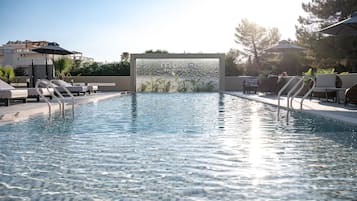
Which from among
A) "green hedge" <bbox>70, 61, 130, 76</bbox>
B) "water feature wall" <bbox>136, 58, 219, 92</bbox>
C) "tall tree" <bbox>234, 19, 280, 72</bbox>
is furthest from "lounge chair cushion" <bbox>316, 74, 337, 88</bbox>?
"tall tree" <bbox>234, 19, 280, 72</bbox>

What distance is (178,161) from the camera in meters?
4.18

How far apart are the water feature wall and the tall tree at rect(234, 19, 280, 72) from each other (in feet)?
47.4

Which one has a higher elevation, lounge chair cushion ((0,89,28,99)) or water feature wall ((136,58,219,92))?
water feature wall ((136,58,219,92))

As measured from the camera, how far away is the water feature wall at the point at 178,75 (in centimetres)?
2402

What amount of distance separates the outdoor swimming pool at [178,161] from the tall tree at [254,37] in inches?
1236

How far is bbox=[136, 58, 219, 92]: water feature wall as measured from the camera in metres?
24.0

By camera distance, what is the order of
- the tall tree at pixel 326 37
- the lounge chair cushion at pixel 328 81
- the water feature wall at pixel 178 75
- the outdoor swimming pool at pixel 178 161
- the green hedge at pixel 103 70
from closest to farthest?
the outdoor swimming pool at pixel 178 161
the lounge chair cushion at pixel 328 81
the tall tree at pixel 326 37
the water feature wall at pixel 178 75
the green hedge at pixel 103 70

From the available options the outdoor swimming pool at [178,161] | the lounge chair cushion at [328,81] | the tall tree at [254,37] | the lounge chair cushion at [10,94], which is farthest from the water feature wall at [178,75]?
the outdoor swimming pool at [178,161]

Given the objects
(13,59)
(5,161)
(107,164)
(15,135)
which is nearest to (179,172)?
(107,164)

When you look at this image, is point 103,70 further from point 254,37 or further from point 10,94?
point 10,94

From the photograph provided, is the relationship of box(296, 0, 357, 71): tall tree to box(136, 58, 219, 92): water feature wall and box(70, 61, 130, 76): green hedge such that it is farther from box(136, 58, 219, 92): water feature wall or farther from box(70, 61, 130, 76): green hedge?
box(70, 61, 130, 76): green hedge

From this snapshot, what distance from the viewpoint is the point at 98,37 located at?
75.8 ft

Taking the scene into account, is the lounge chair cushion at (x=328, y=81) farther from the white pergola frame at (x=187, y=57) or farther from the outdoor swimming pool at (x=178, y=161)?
the white pergola frame at (x=187, y=57)

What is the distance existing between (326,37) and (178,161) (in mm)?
20947
